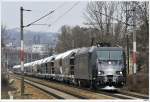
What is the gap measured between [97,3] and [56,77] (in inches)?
389

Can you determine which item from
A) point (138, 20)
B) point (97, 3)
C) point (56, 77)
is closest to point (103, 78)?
point (138, 20)

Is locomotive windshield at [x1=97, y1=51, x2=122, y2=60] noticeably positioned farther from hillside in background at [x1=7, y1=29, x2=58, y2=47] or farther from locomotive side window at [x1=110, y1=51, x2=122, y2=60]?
hillside in background at [x1=7, y1=29, x2=58, y2=47]

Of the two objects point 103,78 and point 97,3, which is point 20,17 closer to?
point 103,78

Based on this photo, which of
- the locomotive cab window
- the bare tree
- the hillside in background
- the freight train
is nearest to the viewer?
the freight train

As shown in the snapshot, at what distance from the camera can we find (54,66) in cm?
5575

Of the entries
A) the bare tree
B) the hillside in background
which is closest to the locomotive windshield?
the hillside in background

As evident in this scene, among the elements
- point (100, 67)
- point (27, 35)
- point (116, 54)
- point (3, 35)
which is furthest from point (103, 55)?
point (3, 35)

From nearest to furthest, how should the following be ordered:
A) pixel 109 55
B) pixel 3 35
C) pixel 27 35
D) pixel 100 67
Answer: pixel 100 67
pixel 109 55
pixel 27 35
pixel 3 35

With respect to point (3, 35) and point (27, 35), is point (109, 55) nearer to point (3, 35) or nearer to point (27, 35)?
point (27, 35)

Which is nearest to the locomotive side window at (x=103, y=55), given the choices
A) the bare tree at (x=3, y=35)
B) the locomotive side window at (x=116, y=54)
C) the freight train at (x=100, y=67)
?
the freight train at (x=100, y=67)

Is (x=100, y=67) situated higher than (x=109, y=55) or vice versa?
(x=109, y=55)

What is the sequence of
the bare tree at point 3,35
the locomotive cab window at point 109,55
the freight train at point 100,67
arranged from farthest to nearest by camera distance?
1. the bare tree at point 3,35
2. the locomotive cab window at point 109,55
3. the freight train at point 100,67

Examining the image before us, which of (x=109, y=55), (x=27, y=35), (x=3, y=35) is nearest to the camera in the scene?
(x=109, y=55)

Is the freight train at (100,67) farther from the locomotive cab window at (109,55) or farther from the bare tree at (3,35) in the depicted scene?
the bare tree at (3,35)
